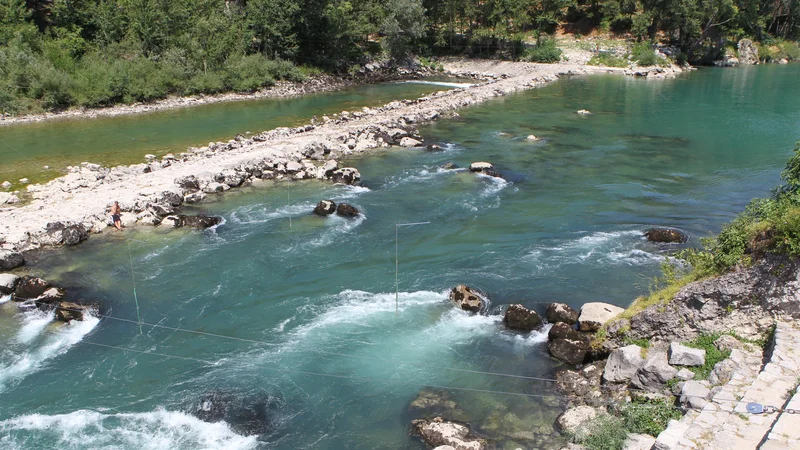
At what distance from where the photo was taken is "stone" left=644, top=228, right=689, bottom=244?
65.2ft

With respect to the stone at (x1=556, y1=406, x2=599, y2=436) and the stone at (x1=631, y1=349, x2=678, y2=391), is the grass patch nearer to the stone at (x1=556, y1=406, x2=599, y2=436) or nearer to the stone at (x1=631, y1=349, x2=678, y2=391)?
the stone at (x1=631, y1=349, x2=678, y2=391)

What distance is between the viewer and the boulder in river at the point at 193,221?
71.6 ft

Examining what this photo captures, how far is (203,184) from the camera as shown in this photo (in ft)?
85.0

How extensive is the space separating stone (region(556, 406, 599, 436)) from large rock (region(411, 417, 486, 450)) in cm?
165

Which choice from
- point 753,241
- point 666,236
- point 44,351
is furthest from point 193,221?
point 753,241

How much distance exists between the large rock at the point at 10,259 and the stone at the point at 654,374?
1850 centimetres

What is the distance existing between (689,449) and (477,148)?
24968mm

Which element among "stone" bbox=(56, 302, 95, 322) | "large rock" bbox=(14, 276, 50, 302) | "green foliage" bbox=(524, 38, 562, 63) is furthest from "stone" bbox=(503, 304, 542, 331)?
"green foliage" bbox=(524, 38, 562, 63)

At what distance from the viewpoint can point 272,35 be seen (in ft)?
184

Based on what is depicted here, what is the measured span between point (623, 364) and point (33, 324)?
A: 1510 centimetres

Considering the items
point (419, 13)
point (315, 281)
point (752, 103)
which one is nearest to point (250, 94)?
point (419, 13)

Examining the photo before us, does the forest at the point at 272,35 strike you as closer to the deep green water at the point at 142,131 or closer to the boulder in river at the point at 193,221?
the deep green water at the point at 142,131

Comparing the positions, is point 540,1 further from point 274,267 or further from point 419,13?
point 274,267

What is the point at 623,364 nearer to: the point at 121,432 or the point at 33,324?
the point at 121,432
